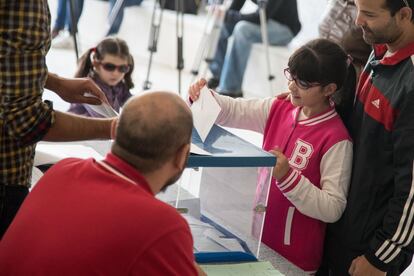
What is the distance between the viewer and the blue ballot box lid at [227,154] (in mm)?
1675

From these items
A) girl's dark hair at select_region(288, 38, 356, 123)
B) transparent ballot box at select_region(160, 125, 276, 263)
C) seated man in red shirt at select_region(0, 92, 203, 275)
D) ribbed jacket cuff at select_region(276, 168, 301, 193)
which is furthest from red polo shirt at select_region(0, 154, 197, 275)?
girl's dark hair at select_region(288, 38, 356, 123)

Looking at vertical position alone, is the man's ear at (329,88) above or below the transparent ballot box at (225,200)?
above

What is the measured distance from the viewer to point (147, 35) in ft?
23.5

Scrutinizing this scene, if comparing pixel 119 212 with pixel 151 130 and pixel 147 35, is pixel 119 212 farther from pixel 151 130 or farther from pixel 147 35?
pixel 147 35

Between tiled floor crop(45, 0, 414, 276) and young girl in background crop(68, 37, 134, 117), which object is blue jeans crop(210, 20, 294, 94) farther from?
young girl in background crop(68, 37, 134, 117)

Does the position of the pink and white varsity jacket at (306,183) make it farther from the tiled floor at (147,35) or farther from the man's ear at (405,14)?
the tiled floor at (147,35)

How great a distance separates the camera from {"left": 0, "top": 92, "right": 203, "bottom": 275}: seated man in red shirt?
123cm

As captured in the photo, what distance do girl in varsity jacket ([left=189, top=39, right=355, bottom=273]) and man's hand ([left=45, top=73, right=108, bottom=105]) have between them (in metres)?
0.29

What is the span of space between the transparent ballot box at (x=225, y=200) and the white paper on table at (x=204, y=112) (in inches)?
0.8

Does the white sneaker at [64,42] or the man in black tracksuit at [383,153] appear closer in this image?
the man in black tracksuit at [383,153]

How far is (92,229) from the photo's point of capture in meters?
1.24

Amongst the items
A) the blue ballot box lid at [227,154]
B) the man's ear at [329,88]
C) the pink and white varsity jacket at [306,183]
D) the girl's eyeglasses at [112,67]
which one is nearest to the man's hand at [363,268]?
the pink and white varsity jacket at [306,183]

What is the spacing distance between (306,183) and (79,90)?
681 millimetres

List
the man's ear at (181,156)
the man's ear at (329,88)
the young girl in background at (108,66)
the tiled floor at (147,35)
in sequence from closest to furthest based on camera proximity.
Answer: the man's ear at (181,156), the man's ear at (329,88), the young girl in background at (108,66), the tiled floor at (147,35)
